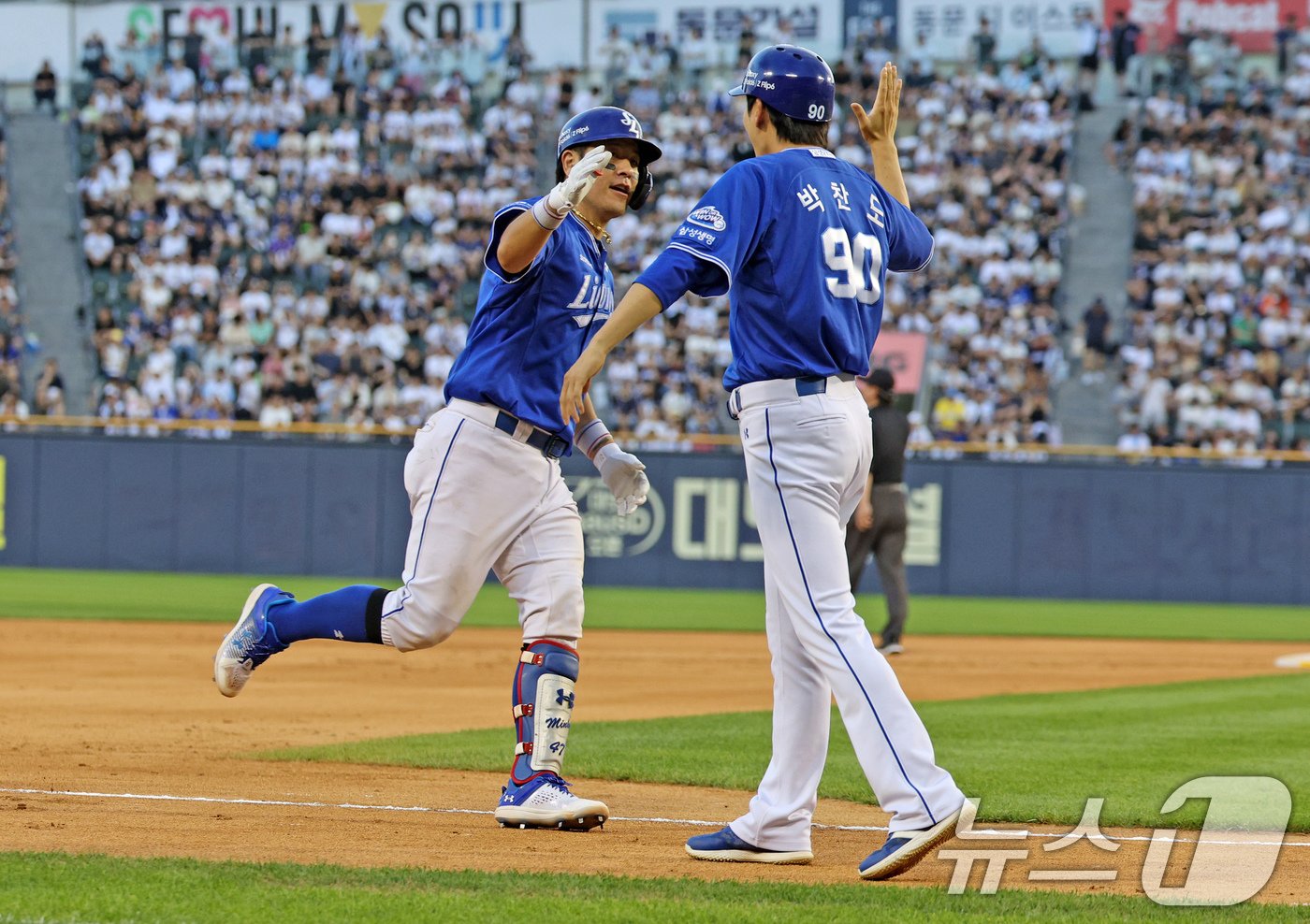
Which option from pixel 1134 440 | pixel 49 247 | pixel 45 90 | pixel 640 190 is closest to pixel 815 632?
pixel 640 190

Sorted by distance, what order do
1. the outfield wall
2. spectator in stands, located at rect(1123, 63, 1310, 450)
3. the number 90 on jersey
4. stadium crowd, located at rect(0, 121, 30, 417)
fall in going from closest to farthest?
the number 90 on jersey < the outfield wall < spectator in stands, located at rect(1123, 63, 1310, 450) < stadium crowd, located at rect(0, 121, 30, 417)

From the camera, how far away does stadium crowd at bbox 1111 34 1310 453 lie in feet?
75.7

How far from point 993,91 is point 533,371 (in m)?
23.9

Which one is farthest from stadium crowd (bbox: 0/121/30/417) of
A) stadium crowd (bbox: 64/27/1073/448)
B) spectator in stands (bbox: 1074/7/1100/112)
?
spectator in stands (bbox: 1074/7/1100/112)

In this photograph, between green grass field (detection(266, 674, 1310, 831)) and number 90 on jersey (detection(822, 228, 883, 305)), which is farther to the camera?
green grass field (detection(266, 674, 1310, 831))

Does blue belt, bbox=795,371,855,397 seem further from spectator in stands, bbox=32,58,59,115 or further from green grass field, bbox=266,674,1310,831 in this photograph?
spectator in stands, bbox=32,58,59,115

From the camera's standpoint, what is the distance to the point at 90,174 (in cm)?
2872

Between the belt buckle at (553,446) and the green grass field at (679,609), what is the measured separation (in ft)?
33.8

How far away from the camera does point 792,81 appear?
208 inches

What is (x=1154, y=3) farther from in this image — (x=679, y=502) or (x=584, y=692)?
(x=584, y=692)

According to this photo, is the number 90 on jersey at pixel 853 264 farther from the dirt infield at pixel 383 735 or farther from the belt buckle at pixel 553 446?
the dirt infield at pixel 383 735

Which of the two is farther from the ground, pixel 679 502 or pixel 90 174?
pixel 90 174

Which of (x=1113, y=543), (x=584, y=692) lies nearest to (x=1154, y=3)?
(x=1113, y=543)

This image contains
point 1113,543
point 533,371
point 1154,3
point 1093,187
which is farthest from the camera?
point 1154,3
